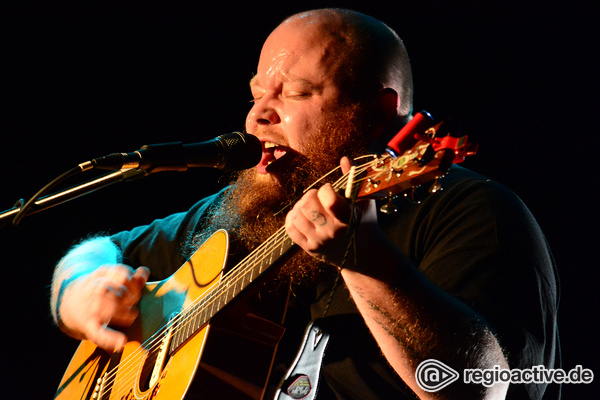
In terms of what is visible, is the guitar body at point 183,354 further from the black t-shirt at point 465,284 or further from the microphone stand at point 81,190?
the microphone stand at point 81,190

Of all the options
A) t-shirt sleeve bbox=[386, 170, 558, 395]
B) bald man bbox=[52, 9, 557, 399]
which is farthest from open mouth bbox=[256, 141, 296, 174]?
t-shirt sleeve bbox=[386, 170, 558, 395]

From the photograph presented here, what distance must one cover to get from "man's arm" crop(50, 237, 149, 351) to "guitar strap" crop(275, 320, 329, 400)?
0.83m

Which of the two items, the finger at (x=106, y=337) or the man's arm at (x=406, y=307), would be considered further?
the finger at (x=106, y=337)

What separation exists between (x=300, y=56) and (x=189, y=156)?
99 cm

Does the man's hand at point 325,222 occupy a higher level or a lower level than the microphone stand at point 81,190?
lower

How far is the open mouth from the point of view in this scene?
2.24 meters

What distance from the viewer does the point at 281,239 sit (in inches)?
63.3

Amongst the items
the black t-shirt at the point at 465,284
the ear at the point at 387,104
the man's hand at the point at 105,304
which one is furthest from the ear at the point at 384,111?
the man's hand at the point at 105,304

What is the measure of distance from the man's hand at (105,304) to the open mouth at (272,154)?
0.78 metres

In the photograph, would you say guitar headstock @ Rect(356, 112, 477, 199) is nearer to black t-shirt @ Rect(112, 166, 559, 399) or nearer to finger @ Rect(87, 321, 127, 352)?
black t-shirt @ Rect(112, 166, 559, 399)

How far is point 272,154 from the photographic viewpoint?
2.28 m

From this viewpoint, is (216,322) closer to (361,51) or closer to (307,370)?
(307,370)

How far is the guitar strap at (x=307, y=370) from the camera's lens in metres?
1.78

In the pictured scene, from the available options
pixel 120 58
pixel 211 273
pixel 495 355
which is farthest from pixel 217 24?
pixel 495 355
